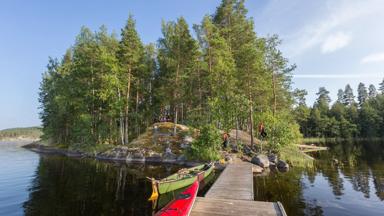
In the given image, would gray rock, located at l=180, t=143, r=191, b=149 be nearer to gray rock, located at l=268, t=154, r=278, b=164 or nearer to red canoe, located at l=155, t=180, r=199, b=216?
gray rock, located at l=268, t=154, r=278, b=164

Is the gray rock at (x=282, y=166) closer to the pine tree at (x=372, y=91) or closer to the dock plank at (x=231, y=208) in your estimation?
the dock plank at (x=231, y=208)

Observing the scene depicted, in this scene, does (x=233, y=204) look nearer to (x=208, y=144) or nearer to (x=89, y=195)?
(x=89, y=195)

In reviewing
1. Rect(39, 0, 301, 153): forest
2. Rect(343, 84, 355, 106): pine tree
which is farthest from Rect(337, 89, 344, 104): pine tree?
Rect(39, 0, 301, 153): forest

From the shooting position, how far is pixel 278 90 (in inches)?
1474

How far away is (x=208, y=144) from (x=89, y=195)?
1401cm

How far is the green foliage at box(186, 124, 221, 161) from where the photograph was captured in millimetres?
24844

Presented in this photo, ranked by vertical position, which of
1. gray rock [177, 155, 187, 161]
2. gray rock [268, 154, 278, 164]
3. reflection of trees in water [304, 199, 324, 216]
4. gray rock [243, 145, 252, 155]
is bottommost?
reflection of trees in water [304, 199, 324, 216]

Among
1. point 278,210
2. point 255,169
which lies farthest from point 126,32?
point 278,210

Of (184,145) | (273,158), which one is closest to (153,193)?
(273,158)

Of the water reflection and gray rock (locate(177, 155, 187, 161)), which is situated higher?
gray rock (locate(177, 155, 187, 161))

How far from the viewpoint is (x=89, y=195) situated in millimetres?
13828

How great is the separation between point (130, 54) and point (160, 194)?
27.8 meters

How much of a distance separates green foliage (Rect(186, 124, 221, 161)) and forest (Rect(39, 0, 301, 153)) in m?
1.77

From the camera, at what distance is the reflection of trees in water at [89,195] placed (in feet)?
36.9
